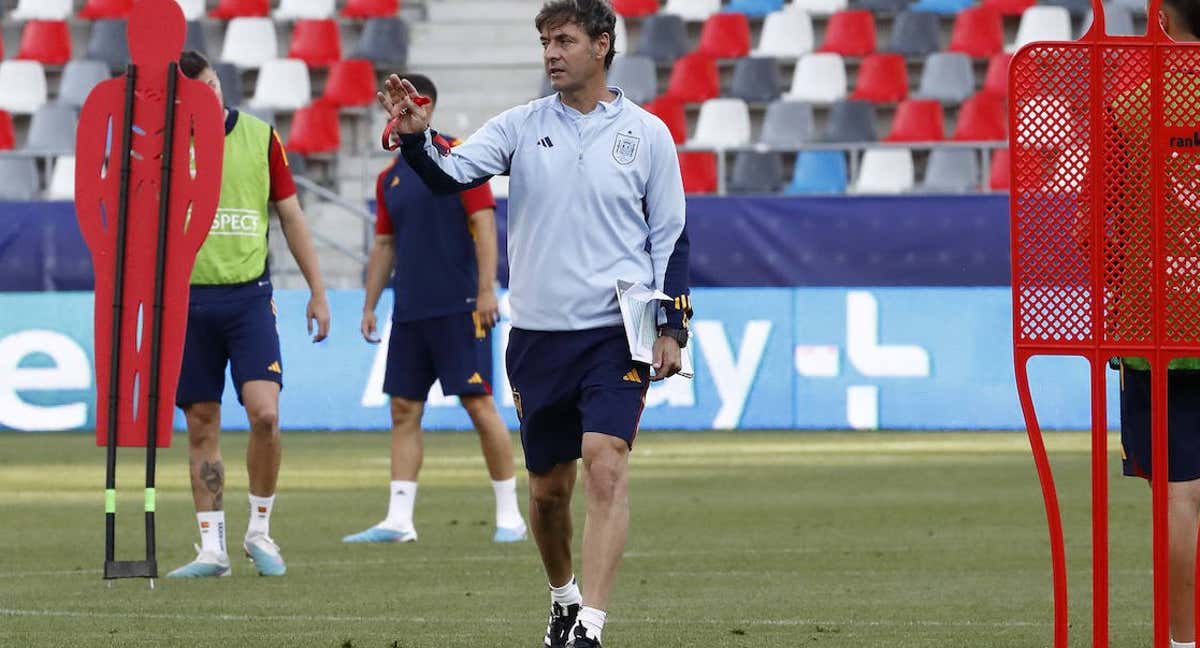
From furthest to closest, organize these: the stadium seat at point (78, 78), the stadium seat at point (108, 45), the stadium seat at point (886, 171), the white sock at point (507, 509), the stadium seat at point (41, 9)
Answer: the stadium seat at point (41, 9), the stadium seat at point (108, 45), the stadium seat at point (78, 78), the stadium seat at point (886, 171), the white sock at point (507, 509)

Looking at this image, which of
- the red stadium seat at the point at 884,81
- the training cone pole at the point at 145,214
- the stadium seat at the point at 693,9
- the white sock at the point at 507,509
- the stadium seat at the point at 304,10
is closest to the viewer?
the training cone pole at the point at 145,214

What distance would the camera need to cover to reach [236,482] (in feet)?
48.9

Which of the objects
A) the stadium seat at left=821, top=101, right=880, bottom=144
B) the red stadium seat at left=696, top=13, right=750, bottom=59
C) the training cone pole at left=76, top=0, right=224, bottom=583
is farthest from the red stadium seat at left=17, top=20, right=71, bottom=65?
the training cone pole at left=76, top=0, right=224, bottom=583

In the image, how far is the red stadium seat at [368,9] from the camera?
26.1m

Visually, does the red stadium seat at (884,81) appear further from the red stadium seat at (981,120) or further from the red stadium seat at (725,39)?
the red stadium seat at (725,39)

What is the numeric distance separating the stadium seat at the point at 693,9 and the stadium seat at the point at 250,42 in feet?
15.2

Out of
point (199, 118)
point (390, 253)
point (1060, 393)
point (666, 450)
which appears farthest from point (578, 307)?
point (1060, 393)

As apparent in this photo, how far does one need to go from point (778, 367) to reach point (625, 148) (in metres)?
12.7

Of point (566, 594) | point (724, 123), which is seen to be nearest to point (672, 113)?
point (724, 123)

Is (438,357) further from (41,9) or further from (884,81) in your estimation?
(41,9)

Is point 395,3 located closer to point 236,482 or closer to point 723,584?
point 236,482

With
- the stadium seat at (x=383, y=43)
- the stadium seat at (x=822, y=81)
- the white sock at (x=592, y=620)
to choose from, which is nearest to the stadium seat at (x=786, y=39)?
the stadium seat at (x=822, y=81)

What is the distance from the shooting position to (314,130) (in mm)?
24391

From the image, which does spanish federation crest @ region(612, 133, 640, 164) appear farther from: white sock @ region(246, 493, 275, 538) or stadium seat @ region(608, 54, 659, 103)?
stadium seat @ region(608, 54, 659, 103)
